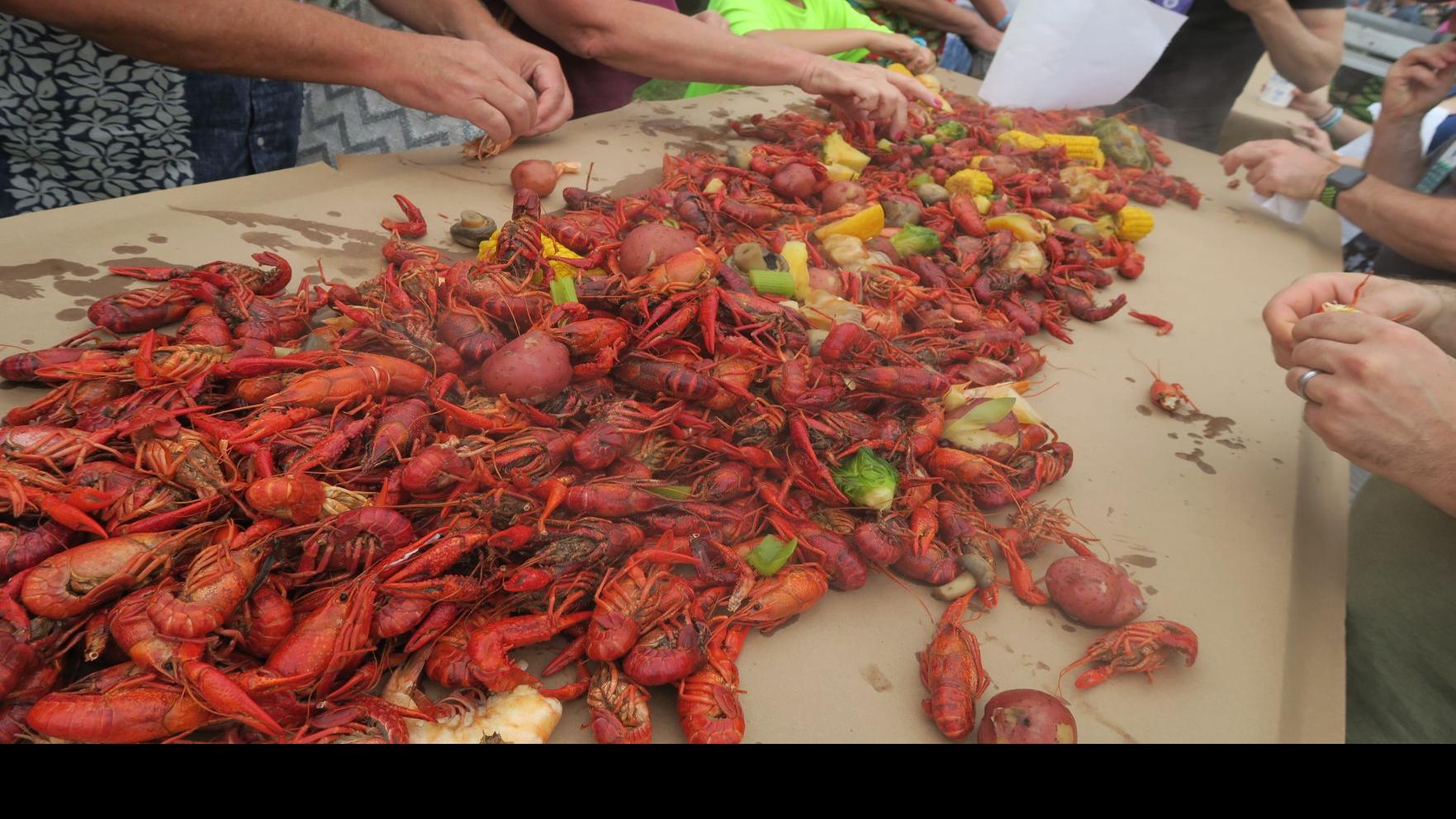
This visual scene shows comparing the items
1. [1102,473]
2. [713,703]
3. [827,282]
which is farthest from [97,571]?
[1102,473]

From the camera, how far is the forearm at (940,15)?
6.15 meters

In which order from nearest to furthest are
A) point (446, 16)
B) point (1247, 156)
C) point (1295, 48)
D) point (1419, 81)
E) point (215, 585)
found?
point (215, 585)
point (1419, 81)
point (446, 16)
point (1247, 156)
point (1295, 48)

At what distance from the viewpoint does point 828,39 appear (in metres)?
4.67

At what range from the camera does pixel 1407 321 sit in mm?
1993

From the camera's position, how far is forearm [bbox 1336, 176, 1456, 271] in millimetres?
2512

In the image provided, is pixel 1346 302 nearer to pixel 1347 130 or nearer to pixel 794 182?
pixel 794 182

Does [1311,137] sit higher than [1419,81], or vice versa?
[1419,81]

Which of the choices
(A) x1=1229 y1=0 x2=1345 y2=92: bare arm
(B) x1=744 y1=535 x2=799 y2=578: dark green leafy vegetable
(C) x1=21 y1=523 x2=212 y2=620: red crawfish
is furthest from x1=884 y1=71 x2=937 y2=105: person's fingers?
(C) x1=21 y1=523 x2=212 y2=620: red crawfish

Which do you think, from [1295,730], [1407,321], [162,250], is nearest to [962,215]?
[1407,321]

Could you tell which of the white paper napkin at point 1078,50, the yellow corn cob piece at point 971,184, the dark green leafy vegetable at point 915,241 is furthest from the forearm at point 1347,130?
the dark green leafy vegetable at point 915,241

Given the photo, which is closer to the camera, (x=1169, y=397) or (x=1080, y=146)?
(x=1169, y=397)

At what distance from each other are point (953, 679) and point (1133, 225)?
2.81 m

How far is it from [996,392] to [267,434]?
187 cm

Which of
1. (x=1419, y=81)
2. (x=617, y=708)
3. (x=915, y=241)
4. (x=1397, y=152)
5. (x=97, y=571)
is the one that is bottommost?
(x=617, y=708)
